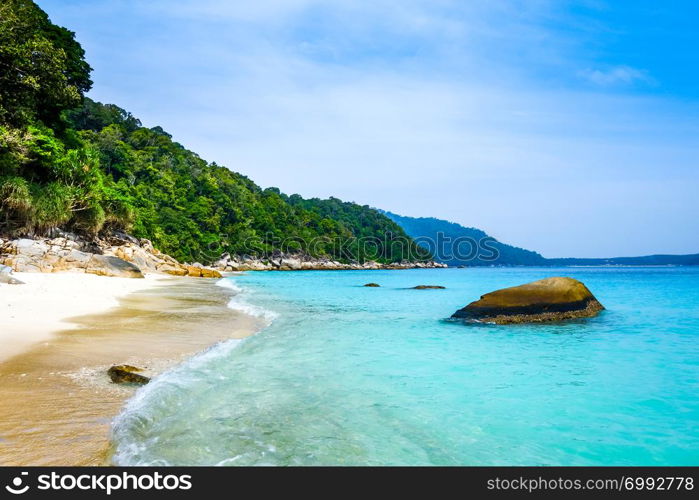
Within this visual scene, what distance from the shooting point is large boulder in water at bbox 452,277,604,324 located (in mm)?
12242

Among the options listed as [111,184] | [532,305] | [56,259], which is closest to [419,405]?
[532,305]

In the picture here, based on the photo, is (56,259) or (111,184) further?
(111,184)

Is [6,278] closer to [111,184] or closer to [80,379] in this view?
[80,379]

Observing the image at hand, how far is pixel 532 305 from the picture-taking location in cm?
1238

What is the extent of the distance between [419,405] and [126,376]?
3790mm

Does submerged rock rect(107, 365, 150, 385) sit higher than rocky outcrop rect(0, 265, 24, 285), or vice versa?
rocky outcrop rect(0, 265, 24, 285)

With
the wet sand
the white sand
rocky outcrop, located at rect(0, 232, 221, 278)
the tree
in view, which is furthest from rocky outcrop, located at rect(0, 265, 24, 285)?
the tree

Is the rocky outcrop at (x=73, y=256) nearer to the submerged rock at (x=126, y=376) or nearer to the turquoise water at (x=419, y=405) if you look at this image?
the submerged rock at (x=126, y=376)

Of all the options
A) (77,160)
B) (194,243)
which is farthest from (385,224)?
(77,160)

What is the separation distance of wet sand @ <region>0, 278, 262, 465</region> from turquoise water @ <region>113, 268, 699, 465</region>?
0.85ft

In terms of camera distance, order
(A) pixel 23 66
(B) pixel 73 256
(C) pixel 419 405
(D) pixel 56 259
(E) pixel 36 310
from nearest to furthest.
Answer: (C) pixel 419 405
(E) pixel 36 310
(A) pixel 23 66
(D) pixel 56 259
(B) pixel 73 256

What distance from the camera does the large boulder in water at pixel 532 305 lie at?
12.2m

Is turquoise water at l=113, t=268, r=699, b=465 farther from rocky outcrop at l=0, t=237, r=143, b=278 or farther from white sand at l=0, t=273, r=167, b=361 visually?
rocky outcrop at l=0, t=237, r=143, b=278
